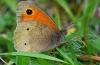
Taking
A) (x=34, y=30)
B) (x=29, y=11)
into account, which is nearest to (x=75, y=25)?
(x=34, y=30)

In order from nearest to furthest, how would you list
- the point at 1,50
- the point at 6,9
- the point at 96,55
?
the point at 96,55, the point at 1,50, the point at 6,9

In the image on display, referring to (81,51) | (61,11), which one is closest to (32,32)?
(81,51)

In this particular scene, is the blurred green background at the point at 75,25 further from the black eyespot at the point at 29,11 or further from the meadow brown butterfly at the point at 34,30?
the black eyespot at the point at 29,11

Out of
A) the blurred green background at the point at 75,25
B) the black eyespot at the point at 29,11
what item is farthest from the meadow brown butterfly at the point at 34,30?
the blurred green background at the point at 75,25


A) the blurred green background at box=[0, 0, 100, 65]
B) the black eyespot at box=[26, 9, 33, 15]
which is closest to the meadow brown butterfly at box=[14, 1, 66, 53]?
the black eyespot at box=[26, 9, 33, 15]

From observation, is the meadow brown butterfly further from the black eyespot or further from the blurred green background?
the blurred green background

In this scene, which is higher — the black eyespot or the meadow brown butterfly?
the black eyespot

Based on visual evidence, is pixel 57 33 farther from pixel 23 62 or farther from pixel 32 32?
pixel 23 62
